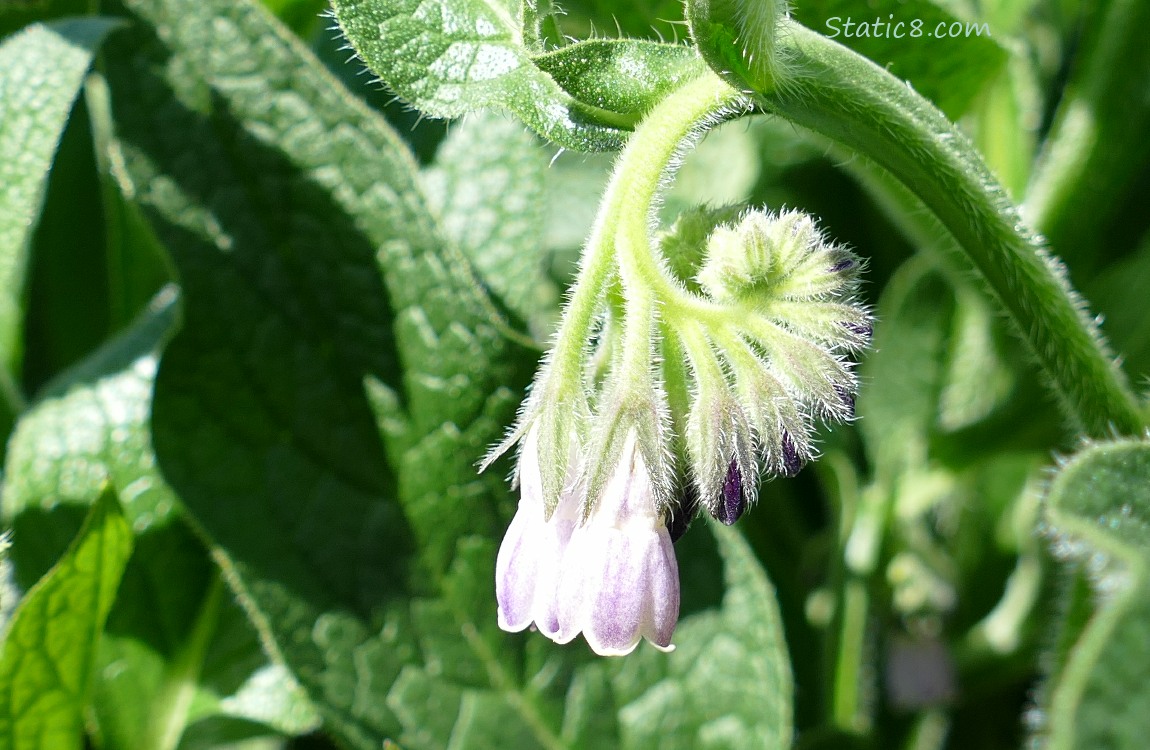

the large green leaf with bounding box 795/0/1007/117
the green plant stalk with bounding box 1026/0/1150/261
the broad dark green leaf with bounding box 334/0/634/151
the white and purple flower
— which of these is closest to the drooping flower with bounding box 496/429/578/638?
the white and purple flower

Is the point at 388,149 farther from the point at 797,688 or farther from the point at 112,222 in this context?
the point at 797,688

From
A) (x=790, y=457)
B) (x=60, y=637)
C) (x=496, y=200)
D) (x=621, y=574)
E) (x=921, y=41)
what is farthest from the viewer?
Answer: (x=496, y=200)

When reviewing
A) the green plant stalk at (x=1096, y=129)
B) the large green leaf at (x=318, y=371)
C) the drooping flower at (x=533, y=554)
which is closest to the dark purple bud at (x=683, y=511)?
the drooping flower at (x=533, y=554)

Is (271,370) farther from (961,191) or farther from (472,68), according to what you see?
(961,191)

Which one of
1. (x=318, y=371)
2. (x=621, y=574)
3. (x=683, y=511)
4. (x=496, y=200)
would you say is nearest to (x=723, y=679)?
(x=683, y=511)

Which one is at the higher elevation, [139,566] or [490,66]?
[490,66]

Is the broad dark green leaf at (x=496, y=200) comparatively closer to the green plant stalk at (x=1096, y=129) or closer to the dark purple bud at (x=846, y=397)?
the dark purple bud at (x=846, y=397)
